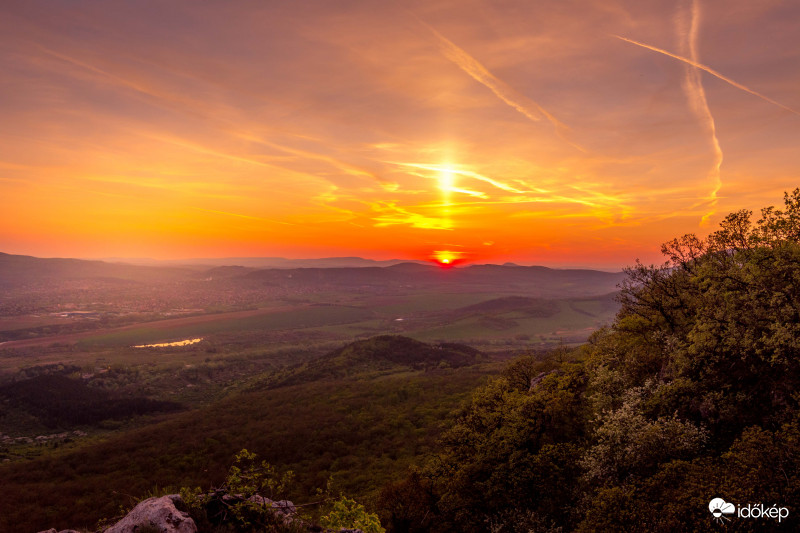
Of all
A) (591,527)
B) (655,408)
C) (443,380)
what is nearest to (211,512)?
(591,527)

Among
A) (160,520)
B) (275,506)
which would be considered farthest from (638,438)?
(160,520)

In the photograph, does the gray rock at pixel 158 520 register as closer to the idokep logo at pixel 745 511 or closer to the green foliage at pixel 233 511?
the green foliage at pixel 233 511

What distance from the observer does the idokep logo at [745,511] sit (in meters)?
16.9

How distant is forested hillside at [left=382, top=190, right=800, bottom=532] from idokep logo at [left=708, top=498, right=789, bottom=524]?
0.21m

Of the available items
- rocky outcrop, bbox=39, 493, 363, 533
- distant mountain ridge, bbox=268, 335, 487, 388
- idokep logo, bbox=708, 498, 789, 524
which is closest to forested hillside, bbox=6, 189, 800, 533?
idokep logo, bbox=708, 498, 789, 524

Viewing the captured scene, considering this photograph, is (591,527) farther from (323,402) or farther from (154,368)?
(154,368)

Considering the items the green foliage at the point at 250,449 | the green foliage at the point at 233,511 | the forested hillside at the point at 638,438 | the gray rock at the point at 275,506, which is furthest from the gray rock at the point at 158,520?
the green foliage at the point at 250,449

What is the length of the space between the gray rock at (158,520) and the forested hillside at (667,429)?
2118 cm

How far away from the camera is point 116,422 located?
113250 millimetres

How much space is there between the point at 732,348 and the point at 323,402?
9627cm

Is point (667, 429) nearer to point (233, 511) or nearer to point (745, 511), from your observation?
point (745, 511)

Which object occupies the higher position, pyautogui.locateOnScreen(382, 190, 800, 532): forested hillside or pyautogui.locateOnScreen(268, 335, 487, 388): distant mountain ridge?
pyautogui.locateOnScreen(382, 190, 800, 532): forested hillside

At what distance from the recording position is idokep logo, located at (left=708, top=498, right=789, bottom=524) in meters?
16.9

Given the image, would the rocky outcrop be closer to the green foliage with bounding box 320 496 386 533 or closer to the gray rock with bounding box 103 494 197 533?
the gray rock with bounding box 103 494 197 533
